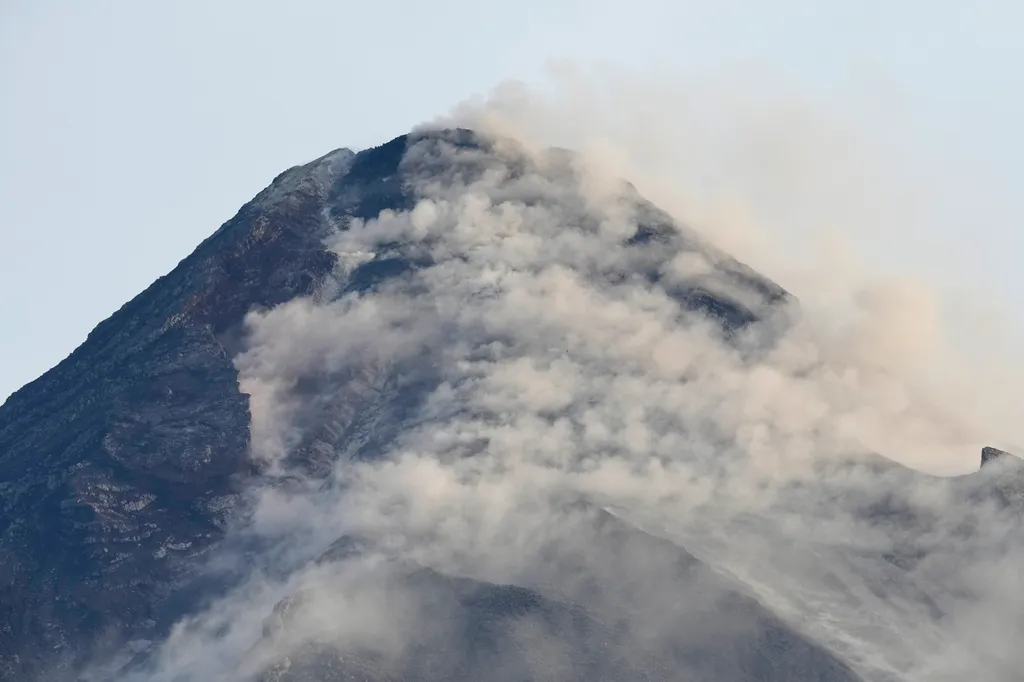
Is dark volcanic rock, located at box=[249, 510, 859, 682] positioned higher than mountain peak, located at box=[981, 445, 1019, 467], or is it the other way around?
dark volcanic rock, located at box=[249, 510, 859, 682]

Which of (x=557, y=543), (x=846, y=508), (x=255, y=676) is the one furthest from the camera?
(x=846, y=508)

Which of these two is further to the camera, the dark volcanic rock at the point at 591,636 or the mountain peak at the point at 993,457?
the mountain peak at the point at 993,457

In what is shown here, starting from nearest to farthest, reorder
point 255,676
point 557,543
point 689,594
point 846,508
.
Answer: point 255,676, point 689,594, point 557,543, point 846,508

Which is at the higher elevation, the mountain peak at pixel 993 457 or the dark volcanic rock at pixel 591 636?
the dark volcanic rock at pixel 591 636

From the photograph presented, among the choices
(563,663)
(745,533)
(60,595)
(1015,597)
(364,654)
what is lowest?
(1015,597)

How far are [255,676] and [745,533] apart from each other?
6386 cm

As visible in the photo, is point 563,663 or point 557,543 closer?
point 563,663

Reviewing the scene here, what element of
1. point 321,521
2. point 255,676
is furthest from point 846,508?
point 255,676

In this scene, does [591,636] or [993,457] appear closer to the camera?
[591,636]

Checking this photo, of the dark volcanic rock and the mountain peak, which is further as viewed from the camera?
the mountain peak

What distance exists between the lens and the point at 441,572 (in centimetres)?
17150

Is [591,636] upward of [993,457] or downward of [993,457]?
upward

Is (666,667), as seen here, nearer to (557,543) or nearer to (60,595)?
(557,543)

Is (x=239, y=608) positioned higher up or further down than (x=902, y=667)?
higher up
